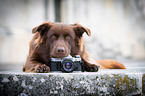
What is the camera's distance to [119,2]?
290 inches

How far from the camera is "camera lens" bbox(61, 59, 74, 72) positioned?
6.29 ft

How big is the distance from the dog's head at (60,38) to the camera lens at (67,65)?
16 cm

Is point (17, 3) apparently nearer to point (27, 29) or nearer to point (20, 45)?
point (27, 29)

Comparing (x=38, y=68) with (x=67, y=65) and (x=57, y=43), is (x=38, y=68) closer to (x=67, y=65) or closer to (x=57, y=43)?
(x=67, y=65)

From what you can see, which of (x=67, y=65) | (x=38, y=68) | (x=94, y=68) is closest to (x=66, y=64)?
(x=67, y=65)

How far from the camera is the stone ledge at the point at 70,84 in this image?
1.55m

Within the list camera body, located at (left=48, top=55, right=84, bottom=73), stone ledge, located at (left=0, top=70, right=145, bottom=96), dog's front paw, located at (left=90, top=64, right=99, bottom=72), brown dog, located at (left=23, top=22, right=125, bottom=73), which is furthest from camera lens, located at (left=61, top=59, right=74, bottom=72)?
dog's front paw, located at (left=90, top=64, right=99, bottom=72)

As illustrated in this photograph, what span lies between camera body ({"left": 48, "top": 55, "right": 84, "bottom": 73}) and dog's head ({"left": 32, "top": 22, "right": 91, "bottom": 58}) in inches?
3.5

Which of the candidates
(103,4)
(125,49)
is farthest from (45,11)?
(125,49)

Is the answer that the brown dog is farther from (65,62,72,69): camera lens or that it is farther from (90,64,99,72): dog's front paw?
(65,62,72,69): camera lens

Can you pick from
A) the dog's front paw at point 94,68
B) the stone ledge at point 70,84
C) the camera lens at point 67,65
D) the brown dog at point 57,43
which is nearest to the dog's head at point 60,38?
the brown dog at point 57,43

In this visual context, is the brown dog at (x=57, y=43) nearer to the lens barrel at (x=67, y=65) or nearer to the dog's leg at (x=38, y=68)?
the dog's leg at (x=38, y=68)

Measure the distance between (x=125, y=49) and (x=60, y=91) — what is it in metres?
6.40

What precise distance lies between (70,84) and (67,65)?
37cm
